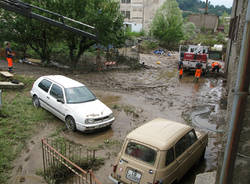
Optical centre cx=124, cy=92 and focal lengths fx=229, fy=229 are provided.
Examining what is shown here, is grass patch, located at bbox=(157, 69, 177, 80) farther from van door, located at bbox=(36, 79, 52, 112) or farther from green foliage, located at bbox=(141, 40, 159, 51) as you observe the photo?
green foliage, located at bbox=(141, 40, 159, 51)

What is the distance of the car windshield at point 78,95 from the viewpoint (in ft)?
30.7

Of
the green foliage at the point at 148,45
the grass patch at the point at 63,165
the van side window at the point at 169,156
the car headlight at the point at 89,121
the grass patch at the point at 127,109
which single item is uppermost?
the green foliage at the point at 148,45

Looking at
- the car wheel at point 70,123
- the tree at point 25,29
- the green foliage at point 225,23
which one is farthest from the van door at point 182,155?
the green foliage at point 225,23

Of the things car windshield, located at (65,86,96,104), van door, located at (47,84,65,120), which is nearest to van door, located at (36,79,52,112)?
van door, located at (47,84,65,120)

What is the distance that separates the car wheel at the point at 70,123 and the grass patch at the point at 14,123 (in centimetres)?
122

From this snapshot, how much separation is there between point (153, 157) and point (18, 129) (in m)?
5.53

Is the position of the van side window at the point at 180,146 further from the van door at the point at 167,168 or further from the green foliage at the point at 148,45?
the green foliage at the point at 148,45

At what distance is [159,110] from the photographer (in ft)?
41.1

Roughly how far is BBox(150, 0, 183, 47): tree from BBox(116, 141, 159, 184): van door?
1565 inches

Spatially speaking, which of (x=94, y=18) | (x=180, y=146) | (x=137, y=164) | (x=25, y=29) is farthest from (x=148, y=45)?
(x=137, y=164)

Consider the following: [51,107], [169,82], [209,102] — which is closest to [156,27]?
[169,82]

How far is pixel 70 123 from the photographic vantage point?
9023 millimetres

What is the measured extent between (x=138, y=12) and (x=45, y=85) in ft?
171

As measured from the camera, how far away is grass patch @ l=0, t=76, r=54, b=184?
269 inches
